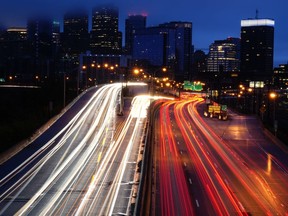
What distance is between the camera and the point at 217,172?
36.2 meters

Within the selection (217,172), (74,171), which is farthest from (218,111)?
(74,171)

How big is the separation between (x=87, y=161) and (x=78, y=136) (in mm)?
12072

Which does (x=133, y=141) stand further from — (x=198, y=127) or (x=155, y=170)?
(x=198, y=127)

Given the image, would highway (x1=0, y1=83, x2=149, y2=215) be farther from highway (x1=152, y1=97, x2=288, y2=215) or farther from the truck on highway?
the truck on highway

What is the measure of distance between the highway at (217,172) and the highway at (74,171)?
225cm

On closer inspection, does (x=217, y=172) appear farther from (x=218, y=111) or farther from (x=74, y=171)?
(x=218, y=111)

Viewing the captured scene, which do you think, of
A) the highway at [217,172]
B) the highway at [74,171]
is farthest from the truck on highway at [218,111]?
the highway at [74,171]

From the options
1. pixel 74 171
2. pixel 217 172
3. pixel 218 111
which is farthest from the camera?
pixel 218 111

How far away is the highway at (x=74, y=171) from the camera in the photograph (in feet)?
77.0

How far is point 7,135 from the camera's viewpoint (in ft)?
146

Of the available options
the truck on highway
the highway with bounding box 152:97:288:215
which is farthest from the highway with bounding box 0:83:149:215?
the truck on highway

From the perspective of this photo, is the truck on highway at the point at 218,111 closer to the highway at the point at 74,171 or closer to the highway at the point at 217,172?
the highway at the point at 217,172

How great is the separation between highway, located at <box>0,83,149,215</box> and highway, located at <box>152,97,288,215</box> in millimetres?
2252

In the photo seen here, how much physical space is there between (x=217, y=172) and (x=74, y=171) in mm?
9676
